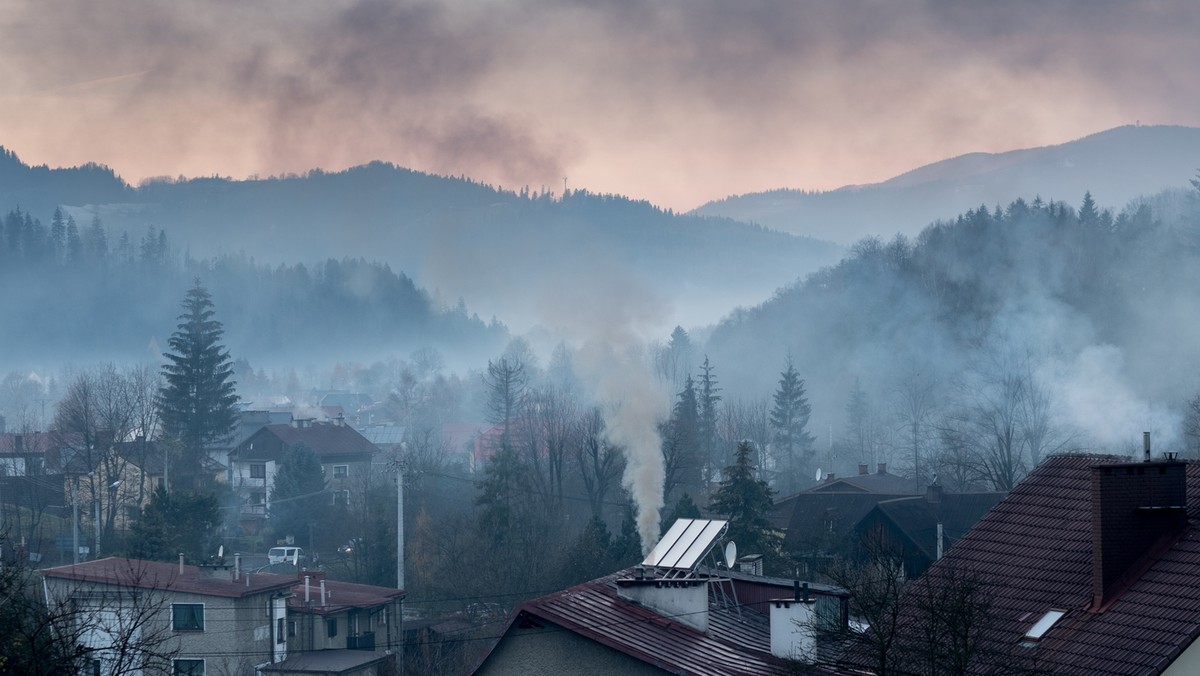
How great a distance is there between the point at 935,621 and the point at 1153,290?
105m

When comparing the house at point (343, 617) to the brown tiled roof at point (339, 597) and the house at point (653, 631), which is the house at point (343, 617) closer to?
the brown tiled roof at point (339, 597)

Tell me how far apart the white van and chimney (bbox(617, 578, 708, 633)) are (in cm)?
4239

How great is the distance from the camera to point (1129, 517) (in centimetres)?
1603

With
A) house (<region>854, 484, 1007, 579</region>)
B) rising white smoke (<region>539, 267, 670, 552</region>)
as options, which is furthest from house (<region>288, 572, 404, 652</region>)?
house (<region>854, 484, 1007, 579</region>)

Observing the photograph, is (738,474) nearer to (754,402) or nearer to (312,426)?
(312,426)

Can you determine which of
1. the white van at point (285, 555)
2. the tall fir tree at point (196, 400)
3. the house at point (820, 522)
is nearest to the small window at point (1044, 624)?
the house at point (820, 522)

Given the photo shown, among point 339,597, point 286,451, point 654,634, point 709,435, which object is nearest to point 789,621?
point 654,634

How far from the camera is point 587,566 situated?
46.4 meters

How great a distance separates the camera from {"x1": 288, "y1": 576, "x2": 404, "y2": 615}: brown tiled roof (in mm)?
40906

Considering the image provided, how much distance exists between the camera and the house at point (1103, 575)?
14.9m

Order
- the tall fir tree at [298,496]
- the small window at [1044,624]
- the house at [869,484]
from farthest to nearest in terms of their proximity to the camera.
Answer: the tall fir tree at [298,496] → the house at [869,484] → the small window at [1044,624]

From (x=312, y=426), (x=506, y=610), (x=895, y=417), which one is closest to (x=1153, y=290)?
(x=895, y=417)

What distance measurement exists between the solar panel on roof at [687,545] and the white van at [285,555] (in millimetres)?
40805

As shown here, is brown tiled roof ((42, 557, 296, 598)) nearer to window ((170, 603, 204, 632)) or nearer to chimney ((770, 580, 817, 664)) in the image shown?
window ((170, 603, 204, 632))
